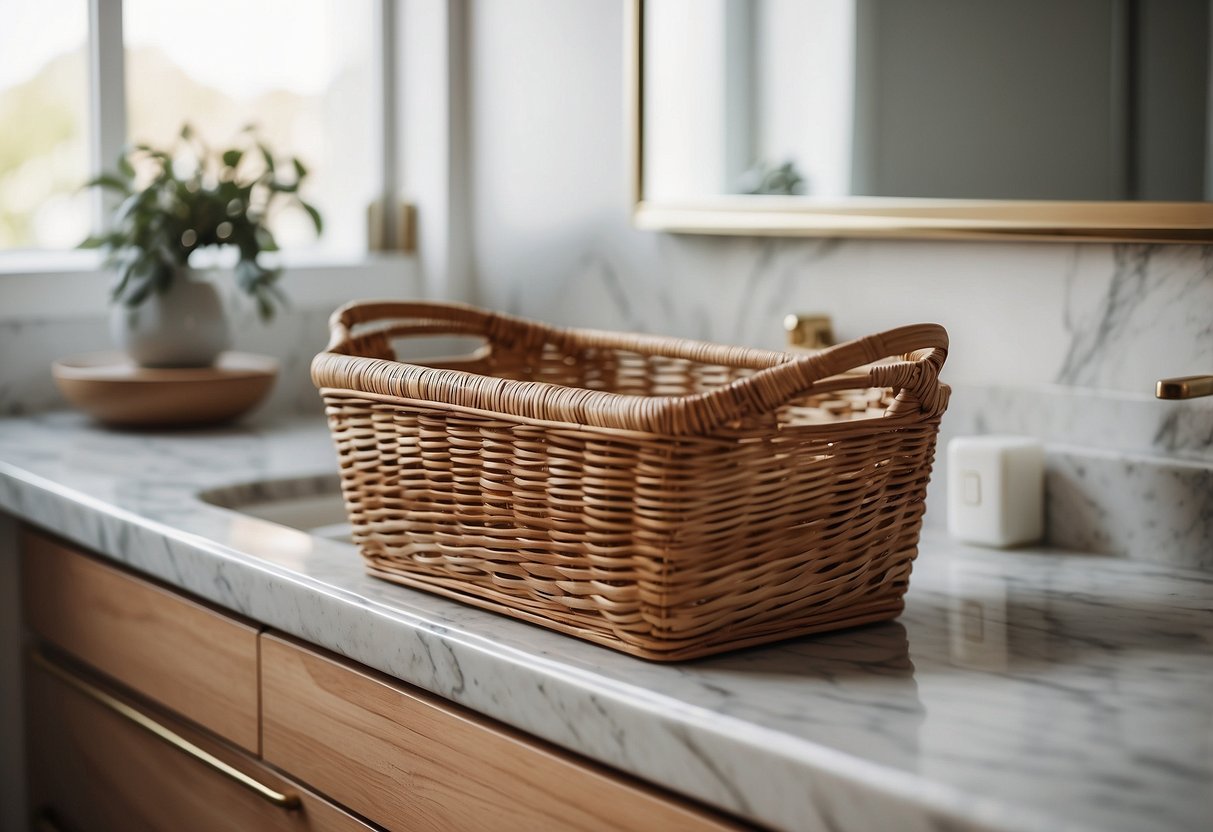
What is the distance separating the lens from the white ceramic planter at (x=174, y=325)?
5.41 ft

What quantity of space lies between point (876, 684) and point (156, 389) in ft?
3.71

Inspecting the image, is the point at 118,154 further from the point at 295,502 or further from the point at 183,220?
the point at 295,502

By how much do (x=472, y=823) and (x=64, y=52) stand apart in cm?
132

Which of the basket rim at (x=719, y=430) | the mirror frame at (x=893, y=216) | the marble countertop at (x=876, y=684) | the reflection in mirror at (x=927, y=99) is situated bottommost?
the marble countertop at (x=876, y=684)

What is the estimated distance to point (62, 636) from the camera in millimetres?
1425

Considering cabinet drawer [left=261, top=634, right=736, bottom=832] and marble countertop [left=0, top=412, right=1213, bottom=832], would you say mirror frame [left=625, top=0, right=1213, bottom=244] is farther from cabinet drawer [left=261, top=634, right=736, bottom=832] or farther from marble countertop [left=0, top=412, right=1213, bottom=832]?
cabinet drawer [left=261, top=634, right=736, bottom=832]

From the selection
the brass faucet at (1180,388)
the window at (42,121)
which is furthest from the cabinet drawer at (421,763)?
the window at (42,121)

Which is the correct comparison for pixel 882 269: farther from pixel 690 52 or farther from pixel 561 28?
pixel 561 28

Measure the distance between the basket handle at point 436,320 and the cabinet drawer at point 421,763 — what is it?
27 centimetres

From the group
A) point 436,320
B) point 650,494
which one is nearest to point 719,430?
point 650,494

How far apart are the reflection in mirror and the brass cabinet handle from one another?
2.62ft

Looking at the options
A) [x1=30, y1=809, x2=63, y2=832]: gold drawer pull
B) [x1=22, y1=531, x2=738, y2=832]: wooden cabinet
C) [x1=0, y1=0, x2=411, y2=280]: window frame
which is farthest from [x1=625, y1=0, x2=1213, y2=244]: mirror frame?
[x1=30, y1=809, x2=63, y2=832]: gold drawer pull

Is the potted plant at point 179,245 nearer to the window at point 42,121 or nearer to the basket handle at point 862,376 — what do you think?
the window at point 42,121

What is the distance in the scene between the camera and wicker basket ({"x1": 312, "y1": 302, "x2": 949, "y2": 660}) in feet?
2.52
